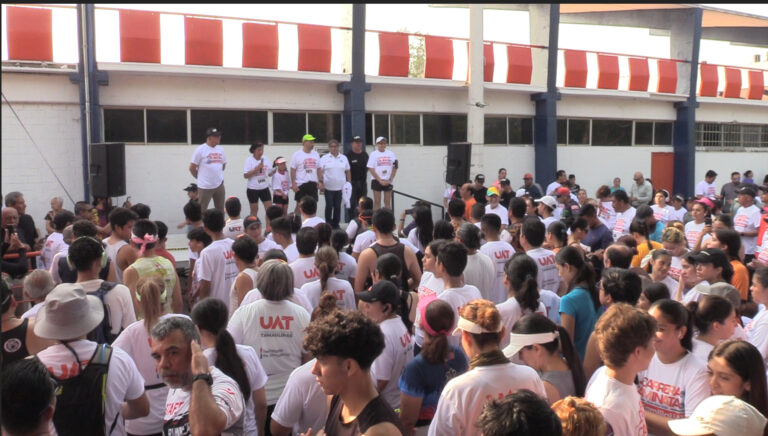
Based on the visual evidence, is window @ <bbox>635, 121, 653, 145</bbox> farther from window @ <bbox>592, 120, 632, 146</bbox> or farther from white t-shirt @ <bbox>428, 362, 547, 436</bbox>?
white t-shirt @ <bbox>428, 362, 547, 436</bbox>

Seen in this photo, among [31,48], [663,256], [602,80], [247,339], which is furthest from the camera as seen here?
[602,80]

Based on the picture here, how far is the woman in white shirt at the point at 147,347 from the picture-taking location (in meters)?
4.34

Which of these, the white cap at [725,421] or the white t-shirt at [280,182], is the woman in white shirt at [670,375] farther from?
the white t-shirt at [280,182]

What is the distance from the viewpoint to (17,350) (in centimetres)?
409

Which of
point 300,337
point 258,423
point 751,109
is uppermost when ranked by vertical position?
point 751,109

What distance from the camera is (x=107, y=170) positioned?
39.3 ft

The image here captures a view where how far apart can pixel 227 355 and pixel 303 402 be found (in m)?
0.49

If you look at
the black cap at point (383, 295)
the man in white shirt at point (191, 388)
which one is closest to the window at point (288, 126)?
the black cap at point (383, 295)

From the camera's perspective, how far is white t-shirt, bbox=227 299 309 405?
461cm

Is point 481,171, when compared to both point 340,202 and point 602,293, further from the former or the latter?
point 602,293

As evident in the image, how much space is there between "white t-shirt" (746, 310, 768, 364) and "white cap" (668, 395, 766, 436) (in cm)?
200

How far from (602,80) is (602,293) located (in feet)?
61.5

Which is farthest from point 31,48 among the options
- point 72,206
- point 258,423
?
point 258,423

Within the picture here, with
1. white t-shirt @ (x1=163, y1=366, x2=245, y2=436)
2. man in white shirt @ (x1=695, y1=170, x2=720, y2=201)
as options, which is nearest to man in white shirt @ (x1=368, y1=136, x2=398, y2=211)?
man in white shirt @ (x1=695, y1=170, x2=720, y2=201)
